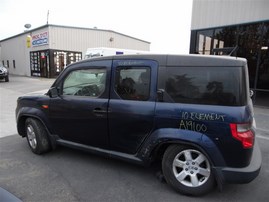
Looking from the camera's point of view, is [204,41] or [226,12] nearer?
[226,12]

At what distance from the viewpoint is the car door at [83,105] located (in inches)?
127

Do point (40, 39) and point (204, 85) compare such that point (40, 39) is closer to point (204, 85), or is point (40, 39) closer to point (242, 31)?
point (242, 31)

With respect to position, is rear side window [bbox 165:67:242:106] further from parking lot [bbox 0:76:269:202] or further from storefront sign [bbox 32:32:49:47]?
storefront sign [bbox 32:32:49:47]

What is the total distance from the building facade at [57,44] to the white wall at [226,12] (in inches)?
532

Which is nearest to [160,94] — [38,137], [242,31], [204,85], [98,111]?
[204,85]

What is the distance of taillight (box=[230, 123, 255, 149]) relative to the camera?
2419mm

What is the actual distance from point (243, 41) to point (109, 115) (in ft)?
27.5

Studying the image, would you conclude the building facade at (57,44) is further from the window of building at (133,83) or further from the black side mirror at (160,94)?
the black side mirror at (160,94)

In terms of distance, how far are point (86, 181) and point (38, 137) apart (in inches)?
55.5

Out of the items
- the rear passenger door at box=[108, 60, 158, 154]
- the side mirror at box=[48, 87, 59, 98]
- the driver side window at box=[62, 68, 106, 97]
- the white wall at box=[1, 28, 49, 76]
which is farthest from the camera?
the white wall at box=[1, 28, 49, 76]

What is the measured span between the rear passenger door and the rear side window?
26cm

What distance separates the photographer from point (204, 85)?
2607 millimetres

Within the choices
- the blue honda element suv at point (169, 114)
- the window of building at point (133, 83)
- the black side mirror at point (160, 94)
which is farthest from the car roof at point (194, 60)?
the black side mirror at point (160, 94)

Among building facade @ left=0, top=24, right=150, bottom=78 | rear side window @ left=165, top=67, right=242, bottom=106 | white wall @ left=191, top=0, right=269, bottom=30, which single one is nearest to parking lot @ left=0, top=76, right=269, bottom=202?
rear side window @ left=165, top=67, right=242, bottom=106
